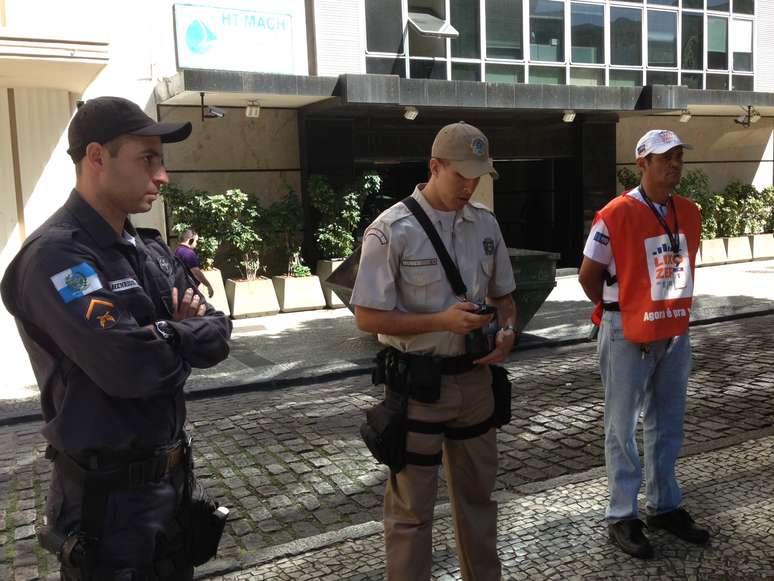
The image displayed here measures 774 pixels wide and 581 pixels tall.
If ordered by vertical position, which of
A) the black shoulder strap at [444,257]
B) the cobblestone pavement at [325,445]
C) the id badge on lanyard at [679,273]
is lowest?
the cobblestone pavement at [325,445]

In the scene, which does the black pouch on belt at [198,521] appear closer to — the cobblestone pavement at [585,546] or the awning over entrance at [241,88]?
the cobblestone pavement at [585,546]

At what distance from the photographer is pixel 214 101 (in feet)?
40.1

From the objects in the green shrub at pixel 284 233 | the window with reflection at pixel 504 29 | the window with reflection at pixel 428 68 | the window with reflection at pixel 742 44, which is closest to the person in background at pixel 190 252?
the green shrub at pixel 284 233

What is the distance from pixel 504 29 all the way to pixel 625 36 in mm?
3134

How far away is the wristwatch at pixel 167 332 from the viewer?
88.7 inches

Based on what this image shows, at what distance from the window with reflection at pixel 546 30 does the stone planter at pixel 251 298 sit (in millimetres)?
7201

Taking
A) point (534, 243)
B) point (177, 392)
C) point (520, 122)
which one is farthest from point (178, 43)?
point (177, 392)

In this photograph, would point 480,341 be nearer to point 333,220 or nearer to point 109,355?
point 109,355

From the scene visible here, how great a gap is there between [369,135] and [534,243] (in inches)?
225

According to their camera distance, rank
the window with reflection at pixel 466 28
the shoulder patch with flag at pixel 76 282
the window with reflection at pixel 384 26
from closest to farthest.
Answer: the shoulder patch with flag at pixel 76 282 < the window with reflection at pixel 384 26 < the window with reflection at pixel 466 28

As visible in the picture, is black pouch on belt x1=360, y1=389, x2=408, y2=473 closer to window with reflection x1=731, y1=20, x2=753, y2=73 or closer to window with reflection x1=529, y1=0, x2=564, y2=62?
window with reflection x1=529, y1=0, x2=564, y2=62

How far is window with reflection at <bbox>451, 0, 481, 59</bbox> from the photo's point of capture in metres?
14.2

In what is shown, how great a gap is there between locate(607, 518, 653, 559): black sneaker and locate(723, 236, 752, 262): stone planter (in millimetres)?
15115

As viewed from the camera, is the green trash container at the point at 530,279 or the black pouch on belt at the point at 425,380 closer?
the black pouch on belt at the point at 425,380
